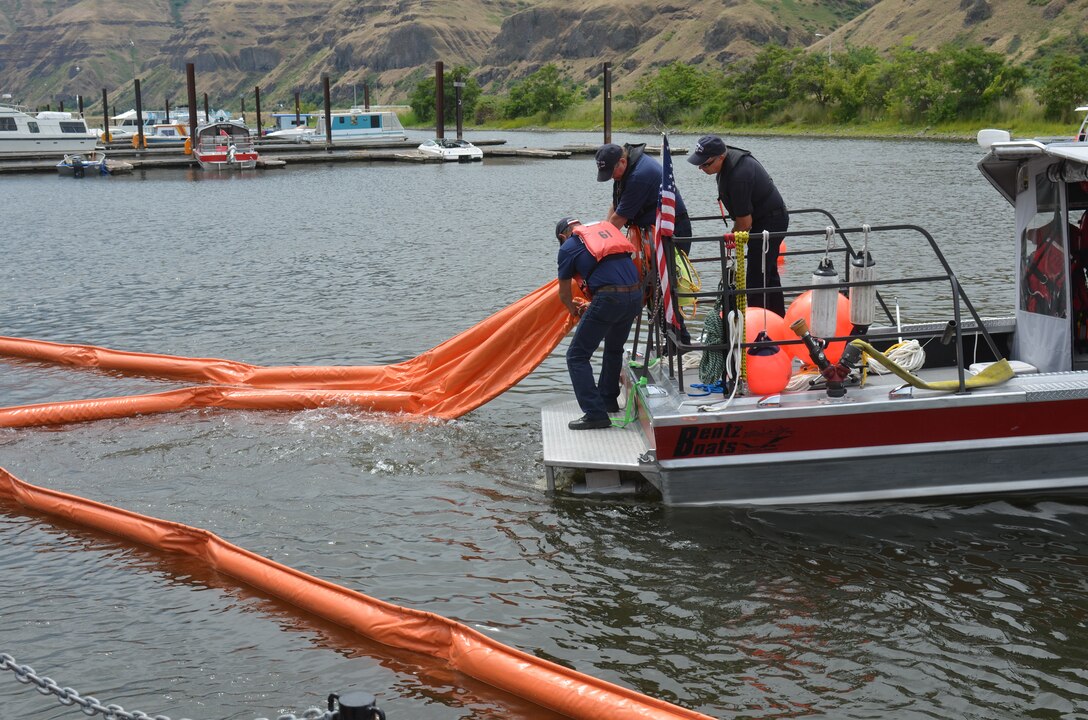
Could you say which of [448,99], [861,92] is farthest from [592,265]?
[448,99]

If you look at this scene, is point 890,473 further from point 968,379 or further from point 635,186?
point 635,186

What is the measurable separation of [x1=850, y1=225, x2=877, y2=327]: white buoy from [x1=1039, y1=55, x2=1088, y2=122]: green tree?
191ft

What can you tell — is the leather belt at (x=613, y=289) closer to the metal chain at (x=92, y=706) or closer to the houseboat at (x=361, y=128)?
the metal chain at (x=92, y=706)

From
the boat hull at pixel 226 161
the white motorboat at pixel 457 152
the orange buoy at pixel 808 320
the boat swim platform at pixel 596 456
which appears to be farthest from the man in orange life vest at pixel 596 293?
the white motorboat at pixel 457 152

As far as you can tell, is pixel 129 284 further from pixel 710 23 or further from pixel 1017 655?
pixel 710 23

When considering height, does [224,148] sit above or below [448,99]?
below

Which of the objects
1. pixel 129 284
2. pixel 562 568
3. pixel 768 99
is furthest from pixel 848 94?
pixel 562 568

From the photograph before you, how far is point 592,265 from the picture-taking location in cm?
932

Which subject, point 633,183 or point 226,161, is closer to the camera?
point 633,183

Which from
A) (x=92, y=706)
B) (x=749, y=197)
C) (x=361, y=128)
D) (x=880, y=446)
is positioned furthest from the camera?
(x=361, y=128)

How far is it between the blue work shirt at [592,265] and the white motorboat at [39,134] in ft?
221

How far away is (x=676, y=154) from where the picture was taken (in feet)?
198

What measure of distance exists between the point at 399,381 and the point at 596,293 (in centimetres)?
356

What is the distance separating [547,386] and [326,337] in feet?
15.6
